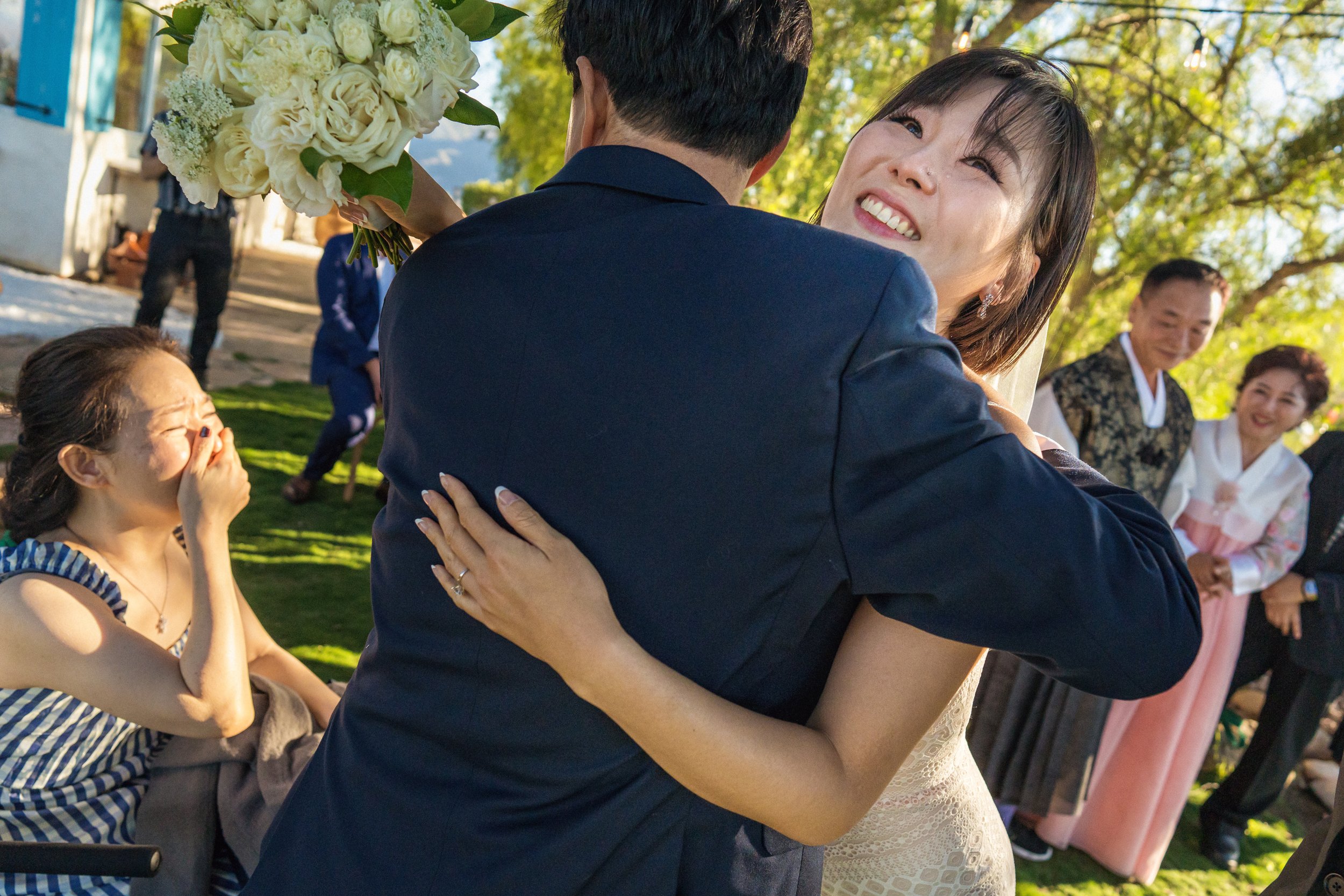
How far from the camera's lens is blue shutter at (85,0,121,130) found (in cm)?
977

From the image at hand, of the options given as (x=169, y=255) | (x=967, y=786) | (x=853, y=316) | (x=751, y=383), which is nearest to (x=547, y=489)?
(x=751, y=383)

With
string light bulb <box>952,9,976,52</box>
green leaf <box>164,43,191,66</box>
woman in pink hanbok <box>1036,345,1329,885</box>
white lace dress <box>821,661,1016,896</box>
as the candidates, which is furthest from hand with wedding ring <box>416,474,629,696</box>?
string light bulb <box>952,9,976,52</box>

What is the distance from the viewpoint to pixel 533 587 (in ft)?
3.62

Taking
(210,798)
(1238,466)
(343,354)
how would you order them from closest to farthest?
(210,798) < (1238,466) < (343,354)

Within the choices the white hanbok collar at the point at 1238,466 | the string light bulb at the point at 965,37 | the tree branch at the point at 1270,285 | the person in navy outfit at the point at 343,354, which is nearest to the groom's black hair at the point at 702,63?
the white hanbok collar at the point at 1238,466

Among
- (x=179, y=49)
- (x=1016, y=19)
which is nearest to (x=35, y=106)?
(x=1016, y=19)

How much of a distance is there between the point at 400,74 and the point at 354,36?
0.22 ft

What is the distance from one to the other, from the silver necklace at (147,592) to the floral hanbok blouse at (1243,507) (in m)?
3.98

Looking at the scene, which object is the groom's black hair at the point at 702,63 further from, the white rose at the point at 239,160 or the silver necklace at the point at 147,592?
the silver necklace at the point at 147,592

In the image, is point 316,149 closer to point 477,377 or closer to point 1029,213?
point 477,377

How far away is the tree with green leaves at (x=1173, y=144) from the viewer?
866cm

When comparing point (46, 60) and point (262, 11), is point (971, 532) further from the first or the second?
point (46, 60)

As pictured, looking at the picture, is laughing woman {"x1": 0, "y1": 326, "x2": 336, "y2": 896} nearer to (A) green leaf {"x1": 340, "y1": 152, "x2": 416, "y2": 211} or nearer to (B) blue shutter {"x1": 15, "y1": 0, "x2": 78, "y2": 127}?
(A) green leaf {"x1": 340, "y1": 152, "x2": 416, "y2": 211}

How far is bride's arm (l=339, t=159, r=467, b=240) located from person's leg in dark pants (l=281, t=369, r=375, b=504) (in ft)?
15.5
